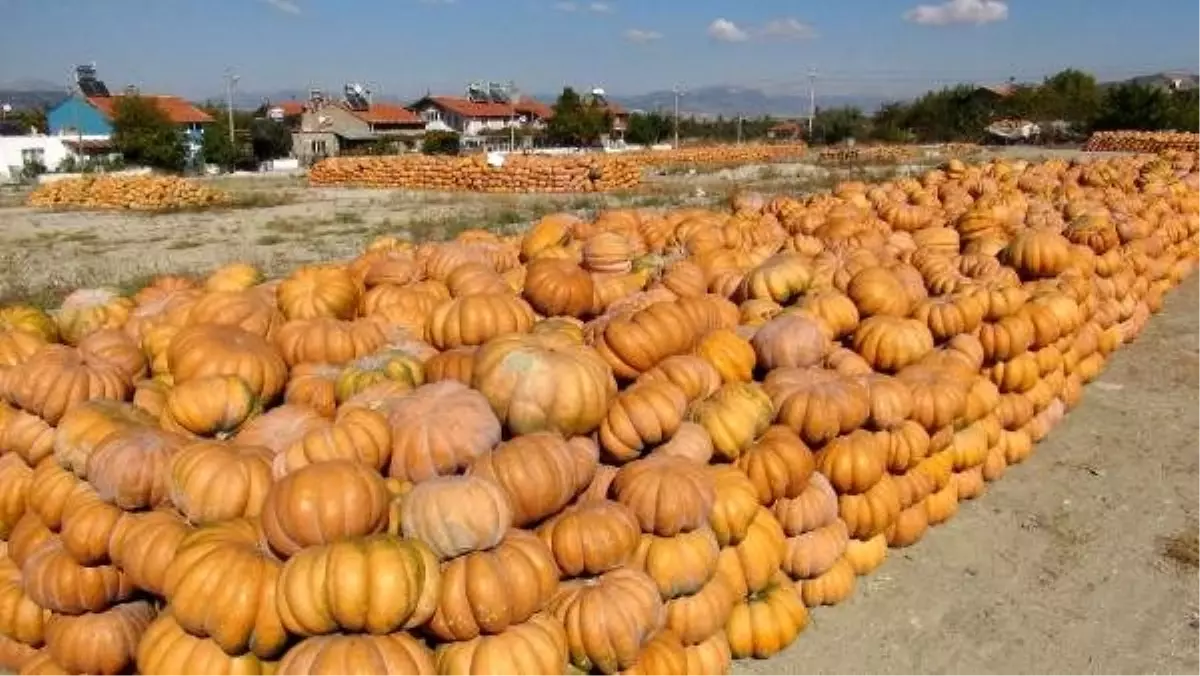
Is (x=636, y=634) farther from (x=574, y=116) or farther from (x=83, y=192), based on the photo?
(x=574, y=116)

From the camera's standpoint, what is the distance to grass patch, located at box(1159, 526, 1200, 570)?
5270 millimetres

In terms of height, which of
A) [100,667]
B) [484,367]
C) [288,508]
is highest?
[484,367]

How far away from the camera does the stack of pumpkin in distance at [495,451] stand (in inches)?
135

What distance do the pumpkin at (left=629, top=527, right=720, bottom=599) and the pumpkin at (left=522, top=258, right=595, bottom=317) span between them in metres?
2.27

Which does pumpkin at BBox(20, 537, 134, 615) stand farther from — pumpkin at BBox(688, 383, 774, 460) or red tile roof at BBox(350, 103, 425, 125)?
red tile roof at BBox(350, 103, 425, 125)

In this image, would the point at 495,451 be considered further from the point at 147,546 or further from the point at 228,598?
the point at 147,546

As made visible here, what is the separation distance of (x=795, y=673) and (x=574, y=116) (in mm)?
68935

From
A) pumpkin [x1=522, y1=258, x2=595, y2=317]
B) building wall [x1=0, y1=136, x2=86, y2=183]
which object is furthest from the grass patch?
building wall [x1=0, y1=136, x2=86, y2=183]

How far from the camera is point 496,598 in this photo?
3.38 meters

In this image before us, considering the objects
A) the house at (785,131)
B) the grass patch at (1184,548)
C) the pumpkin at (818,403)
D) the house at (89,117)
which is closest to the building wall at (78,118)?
the house at (89,117)

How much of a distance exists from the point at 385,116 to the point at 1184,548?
89365 mm

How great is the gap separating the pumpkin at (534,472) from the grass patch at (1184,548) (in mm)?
3734

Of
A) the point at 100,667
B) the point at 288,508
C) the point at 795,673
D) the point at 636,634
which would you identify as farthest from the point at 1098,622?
the point at 100,667

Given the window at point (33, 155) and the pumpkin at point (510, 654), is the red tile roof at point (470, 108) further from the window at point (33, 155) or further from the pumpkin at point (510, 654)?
the pumpkin at point (510, 654)
